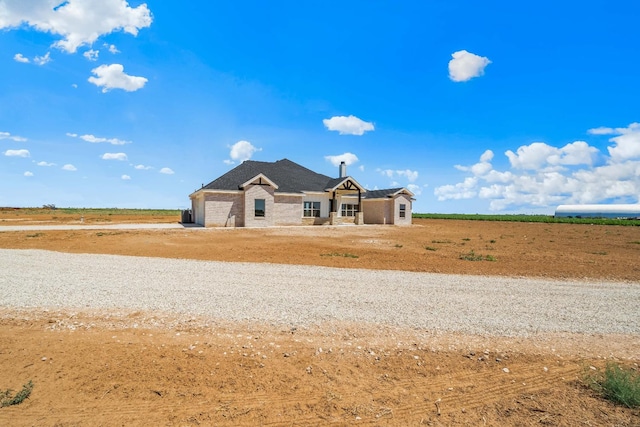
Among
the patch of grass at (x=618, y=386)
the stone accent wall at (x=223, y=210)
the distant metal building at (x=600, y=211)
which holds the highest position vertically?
the distant metal building at (x=600, y=211)

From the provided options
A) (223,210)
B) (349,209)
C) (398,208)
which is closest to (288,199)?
(223,210)

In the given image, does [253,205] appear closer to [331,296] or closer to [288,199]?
[288,199]

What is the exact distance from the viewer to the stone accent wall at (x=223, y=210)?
3139cm

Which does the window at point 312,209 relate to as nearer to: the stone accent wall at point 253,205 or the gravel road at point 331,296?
the stone accent wall at point 253,205

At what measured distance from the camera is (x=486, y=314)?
25.7ft

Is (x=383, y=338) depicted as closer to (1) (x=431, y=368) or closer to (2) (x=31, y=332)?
(1) (x=431, y=368)

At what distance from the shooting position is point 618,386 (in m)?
4.50

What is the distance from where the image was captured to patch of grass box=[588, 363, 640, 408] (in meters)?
4.40

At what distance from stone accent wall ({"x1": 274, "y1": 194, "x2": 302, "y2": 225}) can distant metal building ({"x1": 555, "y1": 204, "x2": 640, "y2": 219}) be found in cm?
7472

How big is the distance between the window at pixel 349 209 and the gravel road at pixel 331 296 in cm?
2815

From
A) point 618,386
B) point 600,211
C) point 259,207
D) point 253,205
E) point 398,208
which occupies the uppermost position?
point 600,211

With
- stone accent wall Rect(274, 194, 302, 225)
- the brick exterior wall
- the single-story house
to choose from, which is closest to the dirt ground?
the single-story house

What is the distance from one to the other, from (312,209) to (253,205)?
7.99 meters

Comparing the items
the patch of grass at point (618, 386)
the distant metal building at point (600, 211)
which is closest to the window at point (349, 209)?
the patch of grass at point (618, 386)
